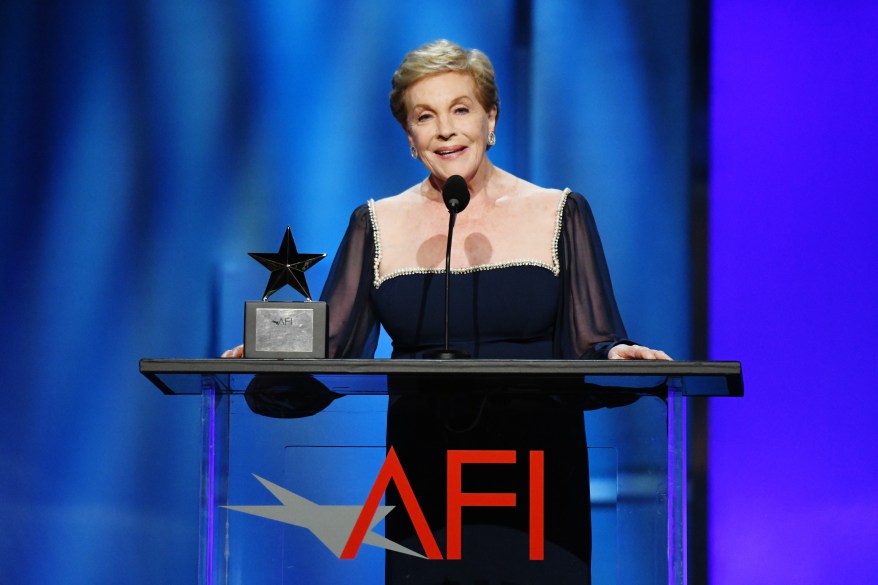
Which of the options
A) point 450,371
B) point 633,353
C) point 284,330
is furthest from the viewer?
point 633,353

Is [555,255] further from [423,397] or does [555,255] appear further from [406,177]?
[406,177]

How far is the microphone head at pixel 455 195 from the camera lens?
6.91 ft

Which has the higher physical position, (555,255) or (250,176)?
(250,176)

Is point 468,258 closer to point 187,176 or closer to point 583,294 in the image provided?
point 583,294

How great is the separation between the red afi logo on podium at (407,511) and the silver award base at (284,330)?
0.76ft

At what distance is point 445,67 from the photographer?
246cm

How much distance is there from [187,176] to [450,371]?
1.98 metres

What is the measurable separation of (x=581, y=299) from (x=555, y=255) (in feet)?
0.36

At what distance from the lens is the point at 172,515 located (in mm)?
3410

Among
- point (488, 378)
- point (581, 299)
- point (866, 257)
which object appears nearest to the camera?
point (488, 378)

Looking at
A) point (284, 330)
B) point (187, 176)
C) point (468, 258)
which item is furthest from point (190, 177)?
point (284, 330)

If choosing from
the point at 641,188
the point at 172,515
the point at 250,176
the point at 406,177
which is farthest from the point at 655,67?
the point at 172,515

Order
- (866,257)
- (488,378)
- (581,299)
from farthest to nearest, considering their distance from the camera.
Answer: (866,257) < (581,299) < (488,378)

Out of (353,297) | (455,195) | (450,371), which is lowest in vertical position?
(450,371)
